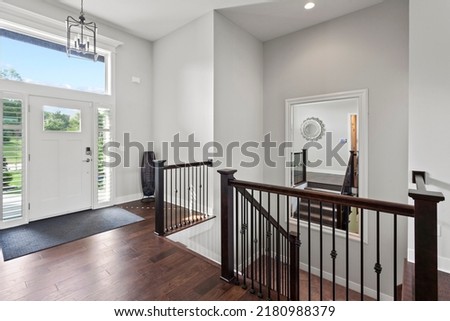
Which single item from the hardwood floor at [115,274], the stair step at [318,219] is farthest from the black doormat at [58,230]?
the stair step at [318,219]

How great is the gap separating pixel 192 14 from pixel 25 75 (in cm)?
277

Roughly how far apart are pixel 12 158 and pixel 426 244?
4.66m

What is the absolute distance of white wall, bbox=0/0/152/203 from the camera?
4305mm

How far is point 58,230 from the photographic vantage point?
3.14 meters

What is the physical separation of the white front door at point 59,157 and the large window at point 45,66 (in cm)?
32

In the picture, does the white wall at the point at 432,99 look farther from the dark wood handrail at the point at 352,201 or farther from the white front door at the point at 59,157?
the white front door at the point at 59,157

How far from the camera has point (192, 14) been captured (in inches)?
149

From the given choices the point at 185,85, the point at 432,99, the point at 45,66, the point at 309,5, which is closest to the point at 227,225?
the point at 432,99

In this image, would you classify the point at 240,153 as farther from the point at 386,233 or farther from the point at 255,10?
the point at 386,233

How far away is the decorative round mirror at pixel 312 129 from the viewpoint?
24.0 ft

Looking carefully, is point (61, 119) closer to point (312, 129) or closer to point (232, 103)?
point (232, 103)

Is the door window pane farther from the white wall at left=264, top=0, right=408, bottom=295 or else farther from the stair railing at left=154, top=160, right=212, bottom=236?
the white wall at left=264, top=0, right=408, bottom=295

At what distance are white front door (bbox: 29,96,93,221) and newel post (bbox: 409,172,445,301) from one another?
448cm

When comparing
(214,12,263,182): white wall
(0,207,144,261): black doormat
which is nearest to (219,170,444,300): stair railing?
(214,12,263,182): white wall
